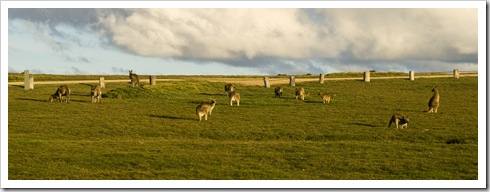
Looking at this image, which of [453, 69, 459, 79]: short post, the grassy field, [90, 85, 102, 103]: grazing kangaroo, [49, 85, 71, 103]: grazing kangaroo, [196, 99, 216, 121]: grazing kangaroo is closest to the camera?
A: the grassy field

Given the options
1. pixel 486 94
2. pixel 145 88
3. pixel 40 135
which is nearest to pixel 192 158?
pixel 40 135

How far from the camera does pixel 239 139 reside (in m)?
26.6

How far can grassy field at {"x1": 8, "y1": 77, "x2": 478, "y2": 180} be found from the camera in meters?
19.8

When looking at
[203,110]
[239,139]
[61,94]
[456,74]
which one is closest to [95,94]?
[61,94]

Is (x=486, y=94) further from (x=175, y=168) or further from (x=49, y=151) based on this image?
(x=49, y=151)

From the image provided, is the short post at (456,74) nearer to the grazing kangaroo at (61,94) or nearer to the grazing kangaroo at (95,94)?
the grazing kangaroo at (95,94)

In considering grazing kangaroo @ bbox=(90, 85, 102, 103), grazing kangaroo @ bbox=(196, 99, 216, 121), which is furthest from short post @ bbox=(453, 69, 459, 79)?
grazing kangaroo @ bbox=(90, 85, 102, 103)

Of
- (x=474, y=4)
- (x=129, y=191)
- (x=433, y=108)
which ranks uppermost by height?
(x=474, y=4)

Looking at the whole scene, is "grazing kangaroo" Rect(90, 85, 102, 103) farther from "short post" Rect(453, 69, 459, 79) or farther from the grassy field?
"short post" Rect(453, 69, 459, 79)

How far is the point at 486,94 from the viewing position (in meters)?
21.9

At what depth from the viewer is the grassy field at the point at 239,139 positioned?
19781 mm

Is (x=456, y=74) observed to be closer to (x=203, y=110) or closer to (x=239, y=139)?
(x=203, y=110)

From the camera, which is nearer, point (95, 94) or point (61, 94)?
point (95, 94)

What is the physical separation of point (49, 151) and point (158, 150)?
4472 millimetres
